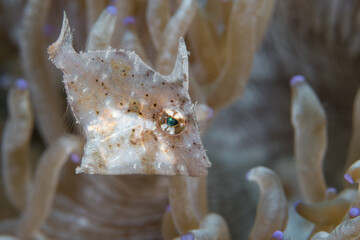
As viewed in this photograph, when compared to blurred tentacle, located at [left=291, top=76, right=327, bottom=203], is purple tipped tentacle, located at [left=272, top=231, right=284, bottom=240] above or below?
below

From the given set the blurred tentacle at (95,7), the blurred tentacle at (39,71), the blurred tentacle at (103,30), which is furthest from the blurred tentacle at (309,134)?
the blurred tentacle at (39,71)

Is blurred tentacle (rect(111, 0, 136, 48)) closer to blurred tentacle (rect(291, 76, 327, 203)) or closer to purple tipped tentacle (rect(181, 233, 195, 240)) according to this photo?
blurred tentacle (rect(291, 76, 327, 203))

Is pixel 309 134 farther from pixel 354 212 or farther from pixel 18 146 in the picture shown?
pixel 18 146

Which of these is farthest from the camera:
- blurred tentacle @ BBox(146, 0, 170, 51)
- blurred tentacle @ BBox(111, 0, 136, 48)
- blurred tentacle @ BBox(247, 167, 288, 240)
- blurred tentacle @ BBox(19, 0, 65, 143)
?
blurred tentacle @ BBox(19, 0, 65, 143)

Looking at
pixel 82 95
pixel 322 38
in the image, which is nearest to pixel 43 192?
pixel 82 95

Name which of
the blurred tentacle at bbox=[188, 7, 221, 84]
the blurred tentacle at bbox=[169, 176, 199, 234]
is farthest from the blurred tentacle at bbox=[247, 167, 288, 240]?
the blurred tentacle at bbox=[188, 7, 221, 84]

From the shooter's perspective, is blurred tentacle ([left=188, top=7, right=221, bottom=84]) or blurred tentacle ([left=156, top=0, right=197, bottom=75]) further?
blurred tentacle ([left=188, top=7, right=221, bottom=84])
